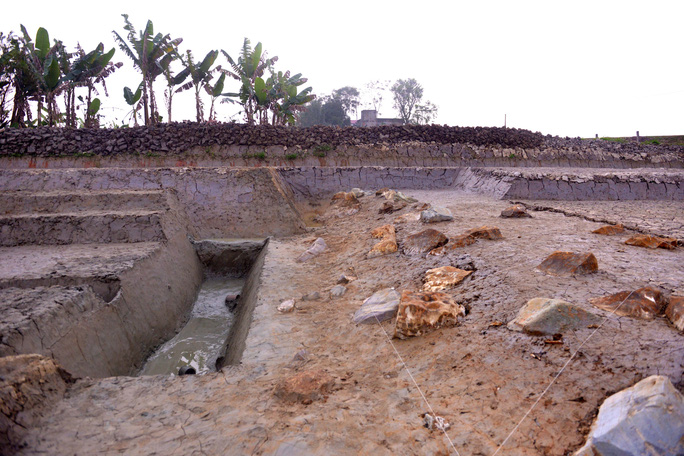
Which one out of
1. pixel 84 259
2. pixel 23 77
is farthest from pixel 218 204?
pixel 23 77

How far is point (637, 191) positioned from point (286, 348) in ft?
22.6

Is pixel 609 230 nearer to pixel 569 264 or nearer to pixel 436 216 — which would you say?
pixel 569 264

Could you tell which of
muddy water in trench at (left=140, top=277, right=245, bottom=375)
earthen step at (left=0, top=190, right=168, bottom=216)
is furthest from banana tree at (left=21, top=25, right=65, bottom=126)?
muddy water in trench at (left=140, top=277, right=245, bottom=375)

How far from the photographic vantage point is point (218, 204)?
23.9 ft

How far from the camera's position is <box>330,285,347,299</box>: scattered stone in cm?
383

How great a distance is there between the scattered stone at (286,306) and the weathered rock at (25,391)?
1.63 m

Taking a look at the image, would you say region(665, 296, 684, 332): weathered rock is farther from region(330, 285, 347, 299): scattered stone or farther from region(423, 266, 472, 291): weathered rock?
region(330, 285, 347, 299): scattered stone

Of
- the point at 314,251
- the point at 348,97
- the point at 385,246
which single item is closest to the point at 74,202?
the point at 314,251

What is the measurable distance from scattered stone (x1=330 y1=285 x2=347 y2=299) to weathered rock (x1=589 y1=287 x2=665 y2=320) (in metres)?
2.09

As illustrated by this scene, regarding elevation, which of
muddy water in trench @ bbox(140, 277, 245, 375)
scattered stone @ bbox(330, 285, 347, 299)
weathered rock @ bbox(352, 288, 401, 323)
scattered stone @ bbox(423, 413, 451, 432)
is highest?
weathered rock @ bbox(352, 288, 401, 323)

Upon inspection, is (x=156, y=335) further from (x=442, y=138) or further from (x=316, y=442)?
(x=442, y=138)

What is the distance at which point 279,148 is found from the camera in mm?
13883

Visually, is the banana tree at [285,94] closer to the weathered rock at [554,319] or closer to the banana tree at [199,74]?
the banana tree at [199,74]

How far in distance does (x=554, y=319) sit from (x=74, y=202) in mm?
6488
